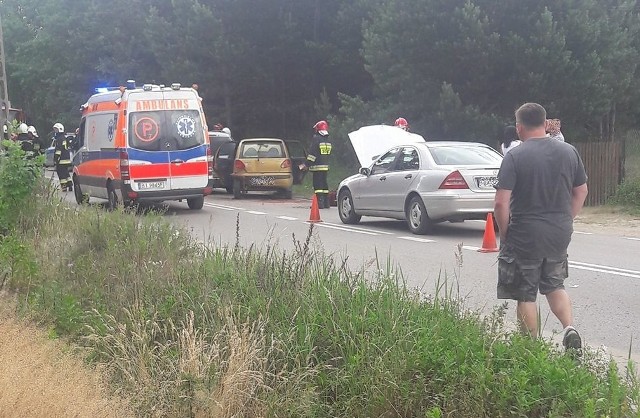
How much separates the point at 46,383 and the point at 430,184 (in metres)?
9.78

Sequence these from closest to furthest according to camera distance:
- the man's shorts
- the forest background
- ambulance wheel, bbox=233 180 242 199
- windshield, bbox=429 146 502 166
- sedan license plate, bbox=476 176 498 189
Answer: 1. the man's shorts
2. sedan license plate, bbox=476 176 498 189
3. windshield, bbox=429 146 502 166
4. the forest background
5. ambulance wheel, bbox=233 180 242 199

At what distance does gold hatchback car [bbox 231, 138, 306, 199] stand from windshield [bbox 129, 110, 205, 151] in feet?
17.8

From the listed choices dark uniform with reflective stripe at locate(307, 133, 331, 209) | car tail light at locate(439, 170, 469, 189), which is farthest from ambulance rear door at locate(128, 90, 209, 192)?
car tail light at locate(439, 170, 469, 189)

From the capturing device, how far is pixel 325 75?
36.8 metres

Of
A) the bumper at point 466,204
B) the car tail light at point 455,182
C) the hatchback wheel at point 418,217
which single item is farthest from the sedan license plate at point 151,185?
the car tail light at point 455,182

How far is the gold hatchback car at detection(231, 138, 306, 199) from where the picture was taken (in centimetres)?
2306

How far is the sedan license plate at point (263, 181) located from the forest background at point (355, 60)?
15.9 ft

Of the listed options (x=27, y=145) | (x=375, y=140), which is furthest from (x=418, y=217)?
(x=27, y=145)

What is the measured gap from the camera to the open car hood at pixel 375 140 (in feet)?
59.9

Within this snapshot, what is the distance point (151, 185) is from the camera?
17422 millimetres

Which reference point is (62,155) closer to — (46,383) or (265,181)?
(265,181)

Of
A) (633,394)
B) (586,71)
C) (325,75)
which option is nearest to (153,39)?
(325,75)

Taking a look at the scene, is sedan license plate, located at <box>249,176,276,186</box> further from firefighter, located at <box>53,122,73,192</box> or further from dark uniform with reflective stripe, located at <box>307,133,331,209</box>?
firefighter, located at <box>53,122,73,192</box>

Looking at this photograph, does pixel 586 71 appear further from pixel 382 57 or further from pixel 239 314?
pixel 239 314
